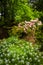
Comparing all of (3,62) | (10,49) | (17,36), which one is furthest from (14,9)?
(3,62)

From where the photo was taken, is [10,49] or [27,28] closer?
[10,49]

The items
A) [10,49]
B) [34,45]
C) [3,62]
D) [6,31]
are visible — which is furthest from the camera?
[6,31]

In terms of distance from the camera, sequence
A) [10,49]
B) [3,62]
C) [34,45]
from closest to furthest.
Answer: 1. [3,62]
2. [10,49]
3. [34,45]

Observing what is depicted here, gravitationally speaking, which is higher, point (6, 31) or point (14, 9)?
point (14, 9)

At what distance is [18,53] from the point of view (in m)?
9.80

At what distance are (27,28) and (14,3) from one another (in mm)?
1775

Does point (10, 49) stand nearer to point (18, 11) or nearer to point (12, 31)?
point (12, 31)

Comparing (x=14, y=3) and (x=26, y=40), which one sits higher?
(x=14, y=3)

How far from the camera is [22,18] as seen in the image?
1317cm

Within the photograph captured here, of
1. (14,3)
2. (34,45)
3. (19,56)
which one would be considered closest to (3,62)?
(19,56)

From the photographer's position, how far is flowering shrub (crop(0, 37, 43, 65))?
9.28 m

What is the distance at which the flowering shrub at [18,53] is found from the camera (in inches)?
365

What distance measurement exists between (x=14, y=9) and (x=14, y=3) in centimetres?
29

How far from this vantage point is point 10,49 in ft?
33.3
